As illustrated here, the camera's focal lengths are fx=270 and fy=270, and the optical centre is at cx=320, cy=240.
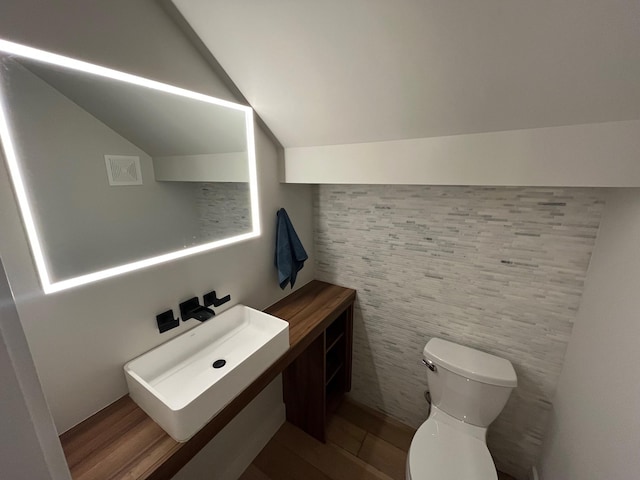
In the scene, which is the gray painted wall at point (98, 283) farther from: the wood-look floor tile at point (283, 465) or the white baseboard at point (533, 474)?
the white baseboard at point (533, 474)

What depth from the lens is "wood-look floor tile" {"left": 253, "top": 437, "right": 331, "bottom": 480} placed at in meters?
1.59

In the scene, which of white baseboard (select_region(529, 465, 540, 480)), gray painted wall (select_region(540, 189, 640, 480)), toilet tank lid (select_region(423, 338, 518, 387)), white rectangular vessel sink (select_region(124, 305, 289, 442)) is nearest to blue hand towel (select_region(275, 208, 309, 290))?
white rectangular vessel sink (select_region(124, 305, 289, 442))

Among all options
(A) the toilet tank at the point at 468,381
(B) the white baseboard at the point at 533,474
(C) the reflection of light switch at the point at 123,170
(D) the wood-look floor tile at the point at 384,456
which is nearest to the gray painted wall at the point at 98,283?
(C) the reflection of light switch at the point at 123,170

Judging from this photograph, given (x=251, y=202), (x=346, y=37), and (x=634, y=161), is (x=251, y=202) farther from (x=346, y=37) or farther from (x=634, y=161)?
(x=634, y=161)

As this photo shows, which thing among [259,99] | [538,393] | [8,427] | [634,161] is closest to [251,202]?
[259,99]

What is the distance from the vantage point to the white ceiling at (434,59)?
721 millimetres

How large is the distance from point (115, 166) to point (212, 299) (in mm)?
683

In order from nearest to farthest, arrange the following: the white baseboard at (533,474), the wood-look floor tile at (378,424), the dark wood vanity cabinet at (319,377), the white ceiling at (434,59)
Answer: the white ceiling at (434,59) → the white baseboard at (533,474) → the dark wood vanity cabinet at (319,377) → the wood-look floor tile at (378,424)

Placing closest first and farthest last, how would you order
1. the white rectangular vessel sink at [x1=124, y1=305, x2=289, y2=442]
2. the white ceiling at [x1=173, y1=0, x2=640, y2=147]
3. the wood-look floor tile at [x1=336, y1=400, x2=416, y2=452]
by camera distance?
the white ceiling at [x1=173, y1=0, x2=640, y2=147], the white rectangular vessel sink at [x1=124, y1=305, x2=289, y2=442], the wood-look floor tile at [x1=336, y1=400, x2=416, y2=452]

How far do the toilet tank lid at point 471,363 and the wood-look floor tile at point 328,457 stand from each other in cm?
80

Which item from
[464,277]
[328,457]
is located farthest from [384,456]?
[464,277]

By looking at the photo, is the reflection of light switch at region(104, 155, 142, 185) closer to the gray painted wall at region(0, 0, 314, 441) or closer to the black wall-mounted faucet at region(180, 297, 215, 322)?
the gray painted wall at region(0, 0, 314, 441)

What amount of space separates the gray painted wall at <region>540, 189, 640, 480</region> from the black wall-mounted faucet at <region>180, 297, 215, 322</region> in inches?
56.6

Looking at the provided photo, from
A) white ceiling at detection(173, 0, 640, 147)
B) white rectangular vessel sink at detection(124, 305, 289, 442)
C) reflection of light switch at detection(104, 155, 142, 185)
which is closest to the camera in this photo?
white ceiling at detection(173, 0, 640, 147)
